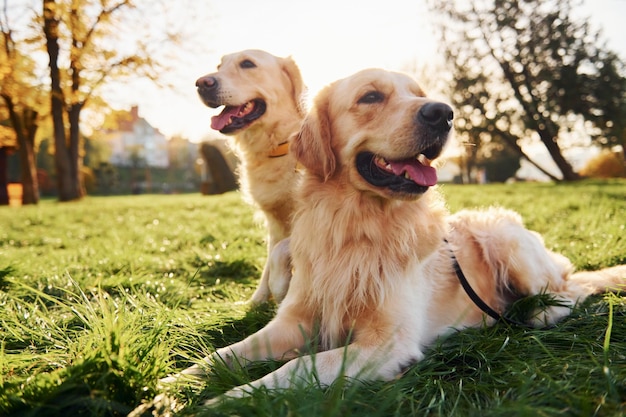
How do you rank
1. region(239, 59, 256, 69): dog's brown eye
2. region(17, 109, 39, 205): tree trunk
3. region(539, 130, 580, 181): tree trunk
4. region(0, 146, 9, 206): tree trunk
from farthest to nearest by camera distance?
region(539, 130, 580, 181): tree trunk < region(0, 146, 9, 206): tree trunk < region(17, 109, 39, 205): tree trunk < region(239, 59, 256, 69): dog's brown eye

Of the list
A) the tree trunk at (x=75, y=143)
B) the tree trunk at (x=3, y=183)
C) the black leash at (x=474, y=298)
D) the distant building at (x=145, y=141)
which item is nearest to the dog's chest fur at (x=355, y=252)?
the black leash at (x=474, y=298)

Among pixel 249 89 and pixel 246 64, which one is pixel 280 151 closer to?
pixel 249 89

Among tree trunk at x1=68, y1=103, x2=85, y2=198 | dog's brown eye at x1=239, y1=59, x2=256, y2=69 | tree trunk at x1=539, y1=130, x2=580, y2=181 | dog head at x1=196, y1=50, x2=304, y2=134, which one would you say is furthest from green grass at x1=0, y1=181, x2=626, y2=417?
tree trunk at x1=539, y1=130, x2=580, y2=181

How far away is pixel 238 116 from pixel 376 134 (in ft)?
5.82

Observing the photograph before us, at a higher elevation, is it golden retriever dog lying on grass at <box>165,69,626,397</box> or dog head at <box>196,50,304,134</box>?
dog head at <box>196,50,304,134</box>

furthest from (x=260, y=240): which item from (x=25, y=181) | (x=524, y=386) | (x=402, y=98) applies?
(x=25, y=181)

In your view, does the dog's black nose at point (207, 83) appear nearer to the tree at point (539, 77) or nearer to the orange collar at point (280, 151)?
the orange collar at point (280, 151)

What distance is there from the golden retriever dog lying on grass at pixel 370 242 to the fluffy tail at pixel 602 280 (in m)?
0.16

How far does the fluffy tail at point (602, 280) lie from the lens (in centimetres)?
284

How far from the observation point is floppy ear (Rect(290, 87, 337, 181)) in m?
2.46

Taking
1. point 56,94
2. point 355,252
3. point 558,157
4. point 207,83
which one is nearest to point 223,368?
point 355,252

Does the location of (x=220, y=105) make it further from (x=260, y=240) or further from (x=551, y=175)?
(x=551, y=175)

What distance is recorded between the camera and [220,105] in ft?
12.5

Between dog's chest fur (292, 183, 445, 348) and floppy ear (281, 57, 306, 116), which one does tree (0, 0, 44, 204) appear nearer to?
floppy ear (281, 57, 306, 116)
